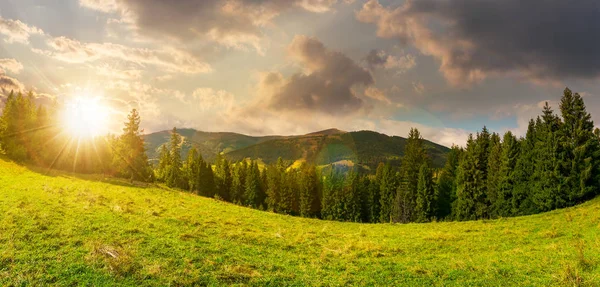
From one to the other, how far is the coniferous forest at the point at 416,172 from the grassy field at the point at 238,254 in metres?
28.8

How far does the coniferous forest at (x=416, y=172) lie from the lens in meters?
49.4

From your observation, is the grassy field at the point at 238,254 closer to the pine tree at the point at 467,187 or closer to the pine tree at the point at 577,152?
the pine tree at the point at 577,152

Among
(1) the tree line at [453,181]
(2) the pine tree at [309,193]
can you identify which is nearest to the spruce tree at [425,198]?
(1) the tree line at [453,181]

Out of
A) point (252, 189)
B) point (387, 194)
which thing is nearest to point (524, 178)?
point (387, 194)

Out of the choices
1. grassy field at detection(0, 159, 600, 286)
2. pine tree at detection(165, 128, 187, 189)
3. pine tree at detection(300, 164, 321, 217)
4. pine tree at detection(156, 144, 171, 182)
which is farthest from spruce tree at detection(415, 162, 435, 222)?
pine tree at detection(156, 144, 171, 182)

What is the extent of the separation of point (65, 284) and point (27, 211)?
43.5ft

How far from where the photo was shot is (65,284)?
37.3ft

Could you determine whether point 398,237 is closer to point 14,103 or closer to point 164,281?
point 164,281

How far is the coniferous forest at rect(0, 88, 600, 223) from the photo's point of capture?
49438 mm

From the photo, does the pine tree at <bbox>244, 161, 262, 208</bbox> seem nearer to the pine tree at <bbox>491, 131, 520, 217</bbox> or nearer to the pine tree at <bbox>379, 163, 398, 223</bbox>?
the pine tree at <bbox>379, 163, 398, 223</bbox>

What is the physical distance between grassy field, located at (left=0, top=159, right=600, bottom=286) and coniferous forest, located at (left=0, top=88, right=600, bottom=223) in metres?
28.8

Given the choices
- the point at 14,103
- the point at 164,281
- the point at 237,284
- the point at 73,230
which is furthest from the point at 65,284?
the point at 14,103

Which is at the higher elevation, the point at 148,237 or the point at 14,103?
the point at 14,103

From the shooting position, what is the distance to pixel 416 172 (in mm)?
77938
